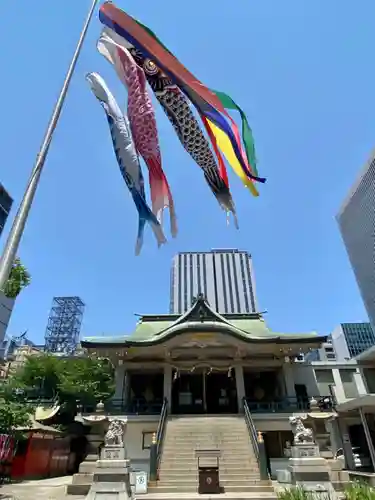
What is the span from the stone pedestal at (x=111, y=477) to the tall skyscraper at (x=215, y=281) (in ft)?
285

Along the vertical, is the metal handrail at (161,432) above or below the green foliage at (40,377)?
below

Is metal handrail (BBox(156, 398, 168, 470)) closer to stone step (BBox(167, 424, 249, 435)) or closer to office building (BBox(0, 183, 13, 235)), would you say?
stone step (BBox(167, 424, 249, 435))

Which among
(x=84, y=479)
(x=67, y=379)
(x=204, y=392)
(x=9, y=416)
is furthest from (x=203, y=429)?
(x=67, y=379)

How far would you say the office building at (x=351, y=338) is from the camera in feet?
267

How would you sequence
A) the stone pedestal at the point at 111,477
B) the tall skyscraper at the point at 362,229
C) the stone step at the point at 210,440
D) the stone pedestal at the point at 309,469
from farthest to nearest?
the tall skyscraper at the point at 362,229
the stone step at the point at 210,440
the stone pedestal at the point at 309,469
the stone pedestal at the point at 111,477

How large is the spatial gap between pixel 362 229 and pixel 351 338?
1418 inches

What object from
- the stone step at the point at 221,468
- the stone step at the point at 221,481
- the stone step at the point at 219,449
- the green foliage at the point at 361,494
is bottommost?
the stone step at the point at 221,481

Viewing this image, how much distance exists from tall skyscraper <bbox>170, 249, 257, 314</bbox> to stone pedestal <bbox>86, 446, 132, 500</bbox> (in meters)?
86.8

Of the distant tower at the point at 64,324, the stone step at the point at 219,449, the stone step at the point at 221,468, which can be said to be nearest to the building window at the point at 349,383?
the stone step at the point at 219,449

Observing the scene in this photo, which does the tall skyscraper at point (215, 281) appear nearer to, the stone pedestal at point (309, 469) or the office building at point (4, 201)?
the stone pedestal at point (309, 469)

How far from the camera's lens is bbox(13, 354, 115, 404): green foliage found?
837 inches

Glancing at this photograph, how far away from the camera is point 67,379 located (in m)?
21.5

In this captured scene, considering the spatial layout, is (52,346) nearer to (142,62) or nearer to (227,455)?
(227,455)

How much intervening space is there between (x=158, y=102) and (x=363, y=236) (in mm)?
61202
